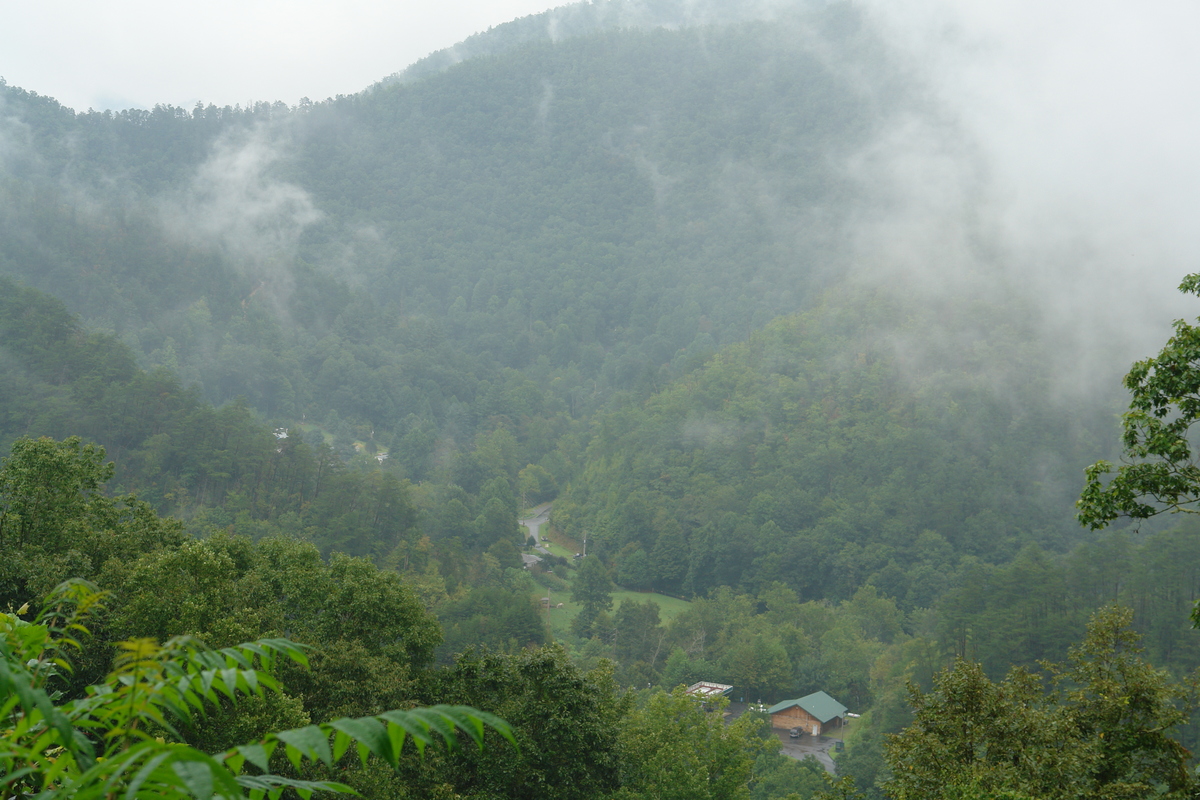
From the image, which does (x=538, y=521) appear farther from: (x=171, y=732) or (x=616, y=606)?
(x=171, y=732)

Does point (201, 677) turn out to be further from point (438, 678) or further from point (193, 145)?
point (193, 145)

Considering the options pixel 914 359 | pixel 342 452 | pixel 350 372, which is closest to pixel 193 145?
pixel 350 372

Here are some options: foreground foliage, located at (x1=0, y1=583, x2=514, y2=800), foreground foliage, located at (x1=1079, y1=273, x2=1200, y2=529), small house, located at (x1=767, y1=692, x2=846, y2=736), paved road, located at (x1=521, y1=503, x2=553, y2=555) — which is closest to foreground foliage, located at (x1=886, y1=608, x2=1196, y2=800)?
foreground foliage, located at (x1=1079, y1=273, x2=1200, y2=529)

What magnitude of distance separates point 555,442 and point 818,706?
67852 mm

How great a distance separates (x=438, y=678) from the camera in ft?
65.7

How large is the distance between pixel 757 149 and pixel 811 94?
20.1 metres

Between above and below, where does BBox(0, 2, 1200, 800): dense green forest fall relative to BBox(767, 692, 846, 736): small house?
above

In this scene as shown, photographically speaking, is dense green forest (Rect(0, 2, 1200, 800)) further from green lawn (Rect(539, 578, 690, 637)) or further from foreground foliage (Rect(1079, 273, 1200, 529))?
foreground foliage (Rect(1079, 273, 1200, 529))

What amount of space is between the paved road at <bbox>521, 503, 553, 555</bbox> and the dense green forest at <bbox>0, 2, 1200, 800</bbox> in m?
1.56

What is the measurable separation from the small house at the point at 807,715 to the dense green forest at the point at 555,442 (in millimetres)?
3420

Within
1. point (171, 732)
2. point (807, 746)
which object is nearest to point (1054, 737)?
point (171, 732)

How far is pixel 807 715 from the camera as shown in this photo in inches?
2285

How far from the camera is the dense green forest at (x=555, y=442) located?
19.2m

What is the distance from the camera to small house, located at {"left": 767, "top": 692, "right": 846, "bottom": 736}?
57.7m
